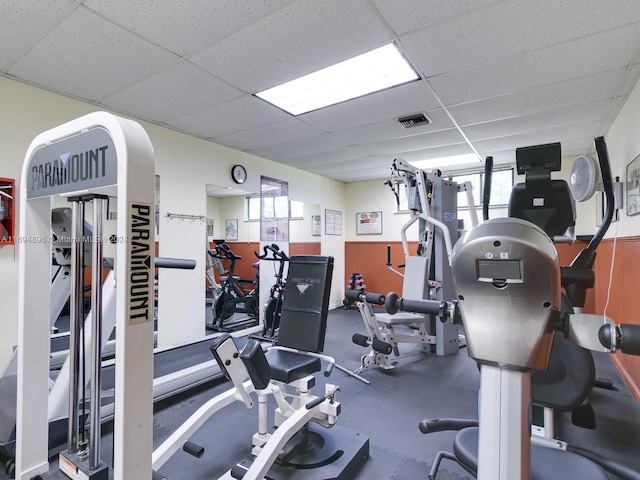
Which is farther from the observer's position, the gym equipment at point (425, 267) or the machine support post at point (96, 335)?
the gym equipment at point (425, 267)

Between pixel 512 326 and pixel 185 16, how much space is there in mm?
2068

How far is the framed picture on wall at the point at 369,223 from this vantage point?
250 inches

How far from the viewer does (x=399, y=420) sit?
238 cm

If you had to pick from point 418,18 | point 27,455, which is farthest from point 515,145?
point 27,455

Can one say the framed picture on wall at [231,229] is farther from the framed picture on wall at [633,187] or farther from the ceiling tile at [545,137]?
the framed picture on wall at [633,187]

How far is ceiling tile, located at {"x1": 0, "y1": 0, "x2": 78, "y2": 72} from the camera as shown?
5.53ft

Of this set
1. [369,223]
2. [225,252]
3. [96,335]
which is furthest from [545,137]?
[96,335]

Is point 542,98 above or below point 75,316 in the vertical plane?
above

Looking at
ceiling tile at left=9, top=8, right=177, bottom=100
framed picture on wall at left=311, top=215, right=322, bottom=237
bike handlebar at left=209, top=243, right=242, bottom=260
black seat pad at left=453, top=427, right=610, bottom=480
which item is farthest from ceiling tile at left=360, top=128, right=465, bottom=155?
black seat pad at left=453, top=427, right=610, bottom=480

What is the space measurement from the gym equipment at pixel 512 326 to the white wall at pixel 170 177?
314 cm

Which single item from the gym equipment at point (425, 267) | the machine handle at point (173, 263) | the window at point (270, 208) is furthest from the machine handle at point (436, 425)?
the window at point (270, 208)

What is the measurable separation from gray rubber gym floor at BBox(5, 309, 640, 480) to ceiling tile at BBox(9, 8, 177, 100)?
2.40 m

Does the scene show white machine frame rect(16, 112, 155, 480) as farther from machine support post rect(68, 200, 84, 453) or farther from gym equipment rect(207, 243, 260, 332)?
gym equipment rect(207, 243, 260, 332)

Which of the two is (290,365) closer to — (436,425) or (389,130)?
(436,425)
